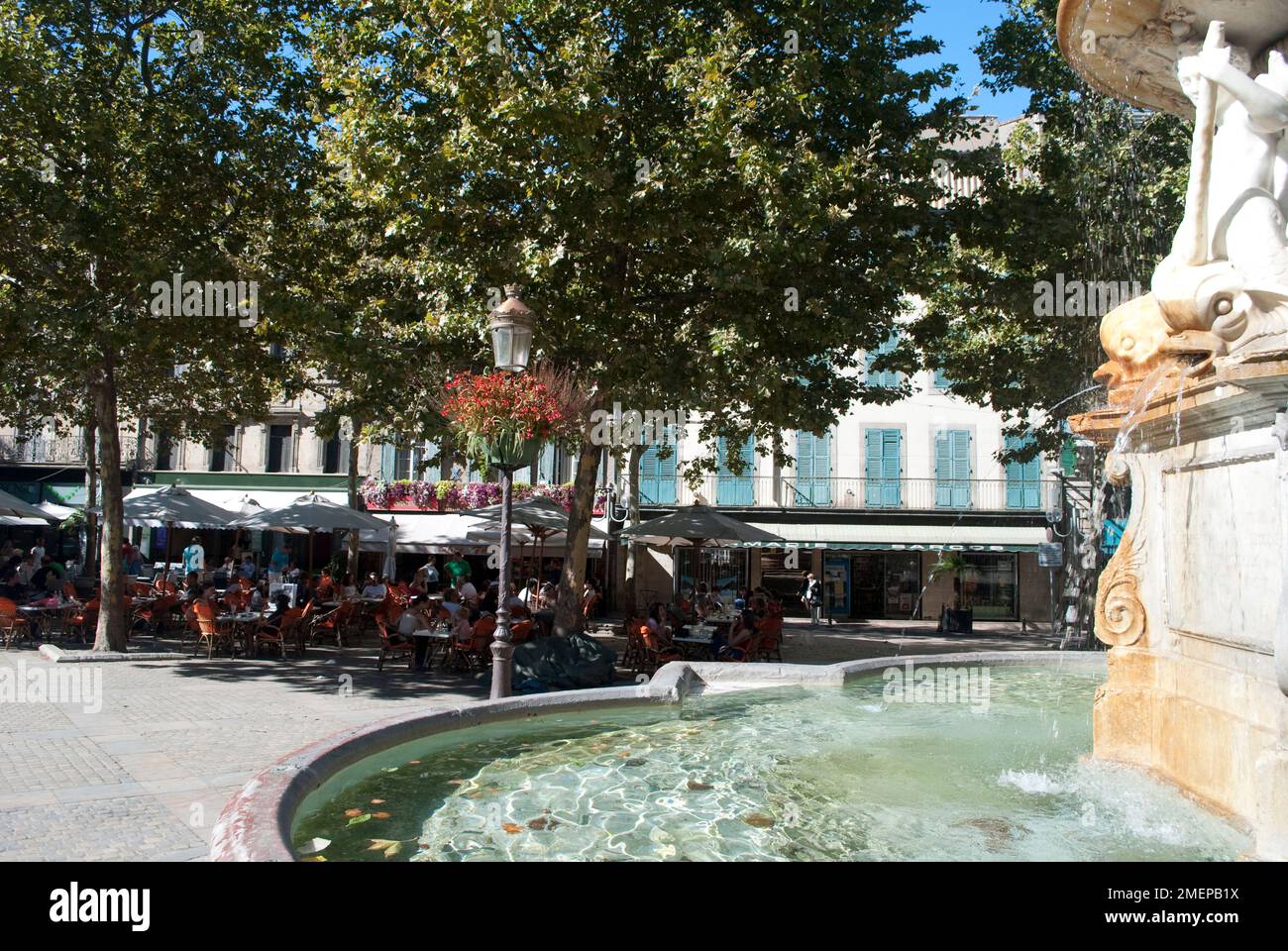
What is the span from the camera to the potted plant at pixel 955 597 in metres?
26.6

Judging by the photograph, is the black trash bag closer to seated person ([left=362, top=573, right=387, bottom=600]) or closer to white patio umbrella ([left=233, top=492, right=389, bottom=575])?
seated person ([left=362, top=573, right=387, bottom=600])

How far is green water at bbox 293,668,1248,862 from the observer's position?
15.4 feet

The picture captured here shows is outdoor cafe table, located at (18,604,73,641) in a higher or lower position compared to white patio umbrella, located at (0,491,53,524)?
lower

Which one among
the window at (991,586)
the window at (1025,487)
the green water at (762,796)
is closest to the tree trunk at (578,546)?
the green water at (762,796)

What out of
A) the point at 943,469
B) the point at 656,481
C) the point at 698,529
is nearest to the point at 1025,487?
the point at 943,469

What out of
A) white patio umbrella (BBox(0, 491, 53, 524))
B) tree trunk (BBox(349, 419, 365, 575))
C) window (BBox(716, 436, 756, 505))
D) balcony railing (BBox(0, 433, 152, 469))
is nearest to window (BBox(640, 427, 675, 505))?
window (BBox(716, 436, 756, 505))

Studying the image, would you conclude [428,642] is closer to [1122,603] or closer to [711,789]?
[711,789]

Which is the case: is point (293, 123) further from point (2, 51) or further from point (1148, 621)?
point (1148, 621)

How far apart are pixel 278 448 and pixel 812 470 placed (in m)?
19.6

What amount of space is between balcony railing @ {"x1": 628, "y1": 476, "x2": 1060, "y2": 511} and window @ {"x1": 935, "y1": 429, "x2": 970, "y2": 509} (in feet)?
0.10

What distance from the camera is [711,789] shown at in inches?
227

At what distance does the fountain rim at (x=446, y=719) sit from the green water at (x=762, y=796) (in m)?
0.14
